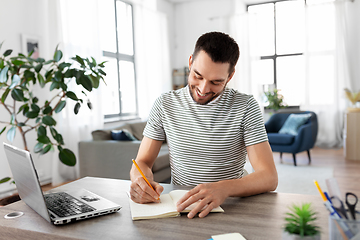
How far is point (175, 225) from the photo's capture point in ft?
2.86

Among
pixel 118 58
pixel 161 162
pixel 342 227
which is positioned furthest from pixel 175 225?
pixel 118 58

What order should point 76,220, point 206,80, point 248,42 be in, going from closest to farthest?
point 76,220, point 206,80, point 248,42

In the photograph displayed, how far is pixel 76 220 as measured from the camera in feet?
3.00

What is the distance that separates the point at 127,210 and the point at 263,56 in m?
6.26

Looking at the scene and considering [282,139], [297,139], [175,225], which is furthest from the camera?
[282,139]

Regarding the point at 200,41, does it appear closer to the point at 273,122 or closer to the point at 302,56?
the point at 273,122

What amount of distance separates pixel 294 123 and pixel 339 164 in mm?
871

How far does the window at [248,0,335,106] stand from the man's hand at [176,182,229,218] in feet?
18.5

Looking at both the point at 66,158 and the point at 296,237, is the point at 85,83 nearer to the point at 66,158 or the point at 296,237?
the point at 66,158

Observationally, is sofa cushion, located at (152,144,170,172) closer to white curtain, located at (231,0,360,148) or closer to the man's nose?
the man's nose

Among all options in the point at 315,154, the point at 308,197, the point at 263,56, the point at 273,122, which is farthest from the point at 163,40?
the point at 308,197

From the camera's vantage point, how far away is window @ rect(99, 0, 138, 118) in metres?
5.26

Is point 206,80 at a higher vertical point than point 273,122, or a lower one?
higher

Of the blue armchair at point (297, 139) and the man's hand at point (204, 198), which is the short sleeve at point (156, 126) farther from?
the blue armchair at point (297, 139)
